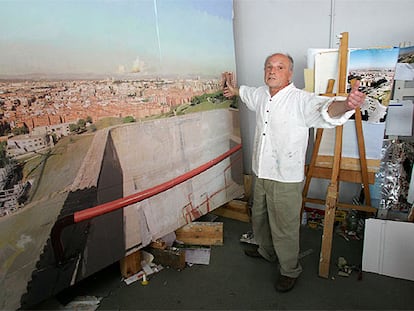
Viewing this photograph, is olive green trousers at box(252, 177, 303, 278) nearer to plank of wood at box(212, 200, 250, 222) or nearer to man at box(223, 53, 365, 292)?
man at box(223, 53, 365, 292)

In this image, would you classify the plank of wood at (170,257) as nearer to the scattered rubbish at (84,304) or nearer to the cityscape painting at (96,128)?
the cityscape painting at (96,128)

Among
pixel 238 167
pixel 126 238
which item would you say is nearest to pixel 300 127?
pixel 238 167

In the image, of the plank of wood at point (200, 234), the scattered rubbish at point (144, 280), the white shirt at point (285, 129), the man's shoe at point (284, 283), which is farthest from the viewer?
the plank of wood at point (200, 234)

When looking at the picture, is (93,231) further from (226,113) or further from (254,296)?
(226,113)

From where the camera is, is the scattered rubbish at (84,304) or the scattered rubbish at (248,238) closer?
the scattered rubbish at (84,304)

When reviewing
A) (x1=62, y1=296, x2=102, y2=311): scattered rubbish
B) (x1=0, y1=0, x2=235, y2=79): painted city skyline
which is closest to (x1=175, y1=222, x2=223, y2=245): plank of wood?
(x1=62, y1=296, x2=102, y2=311): scattered rubbish

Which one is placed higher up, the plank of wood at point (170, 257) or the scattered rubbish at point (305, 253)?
the plank of wood at point (170, 257)

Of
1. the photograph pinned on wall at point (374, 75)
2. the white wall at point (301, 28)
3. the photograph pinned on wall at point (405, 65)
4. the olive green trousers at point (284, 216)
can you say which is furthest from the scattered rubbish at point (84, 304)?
the photograph pinned on wall at point (405, 65)

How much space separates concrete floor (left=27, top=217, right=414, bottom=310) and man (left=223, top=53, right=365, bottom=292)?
12 centimetres

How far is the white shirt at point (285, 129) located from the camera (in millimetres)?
1723

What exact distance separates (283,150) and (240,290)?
3.07 feet

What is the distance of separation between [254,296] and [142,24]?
177 centimetres

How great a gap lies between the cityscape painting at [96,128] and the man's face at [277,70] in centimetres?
51

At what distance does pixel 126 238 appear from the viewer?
183cm
